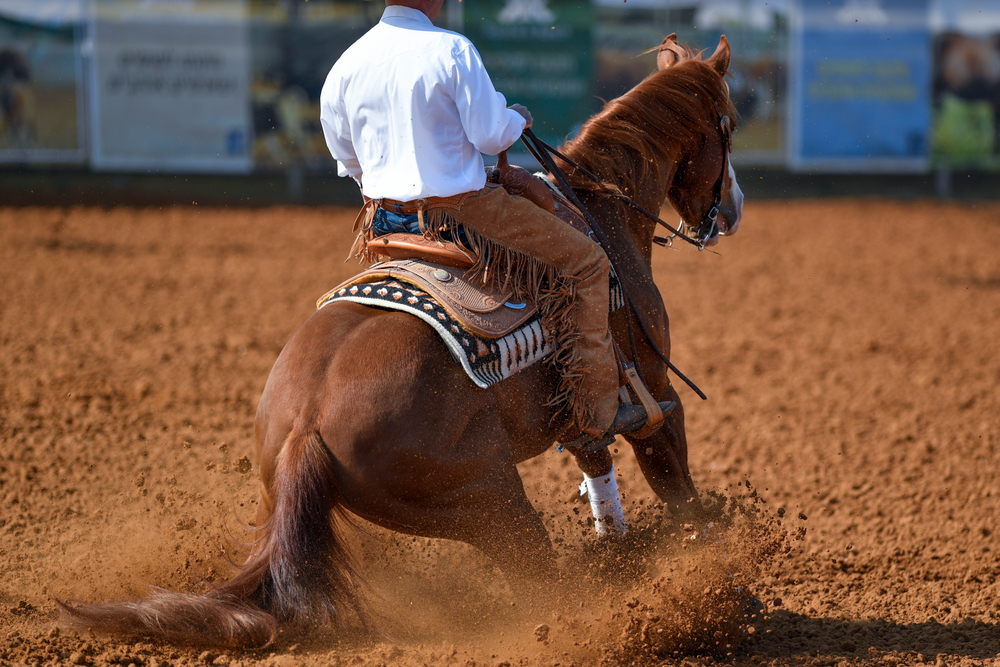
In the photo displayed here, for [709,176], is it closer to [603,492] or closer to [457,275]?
[603,492]

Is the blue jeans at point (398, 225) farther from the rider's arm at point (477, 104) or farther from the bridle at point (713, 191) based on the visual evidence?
the bridle at point (713, 191)

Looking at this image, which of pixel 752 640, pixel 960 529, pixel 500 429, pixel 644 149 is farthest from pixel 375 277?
pixel 960 529

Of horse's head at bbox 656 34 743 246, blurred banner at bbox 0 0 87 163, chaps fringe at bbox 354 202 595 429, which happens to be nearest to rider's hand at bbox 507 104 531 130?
chaps fringe at bbox 354 202 595 429

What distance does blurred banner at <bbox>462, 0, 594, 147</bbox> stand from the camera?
15.1m

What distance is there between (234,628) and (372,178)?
4.76 feet

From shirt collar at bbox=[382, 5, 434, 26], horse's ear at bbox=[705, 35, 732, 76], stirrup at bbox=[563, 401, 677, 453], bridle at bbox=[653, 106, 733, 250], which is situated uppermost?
shirt collar at bbox=[382, 5, 434, 26]

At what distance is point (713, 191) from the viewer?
13.5 ft

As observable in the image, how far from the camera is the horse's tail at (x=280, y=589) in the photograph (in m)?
2.59

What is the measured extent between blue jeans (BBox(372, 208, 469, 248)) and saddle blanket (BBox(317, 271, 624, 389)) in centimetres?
20

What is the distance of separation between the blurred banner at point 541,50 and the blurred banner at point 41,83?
6.33 metres

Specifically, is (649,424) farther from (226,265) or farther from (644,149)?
(226,265)

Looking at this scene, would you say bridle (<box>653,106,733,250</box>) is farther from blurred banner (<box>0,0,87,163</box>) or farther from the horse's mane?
blurred banner (<box>0,0,87,163</box>)

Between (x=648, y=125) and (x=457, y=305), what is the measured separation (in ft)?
4.78

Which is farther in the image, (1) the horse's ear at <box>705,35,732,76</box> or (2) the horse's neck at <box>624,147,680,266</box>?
(1) the horse's ear at <box>705,35,732,76</box>
